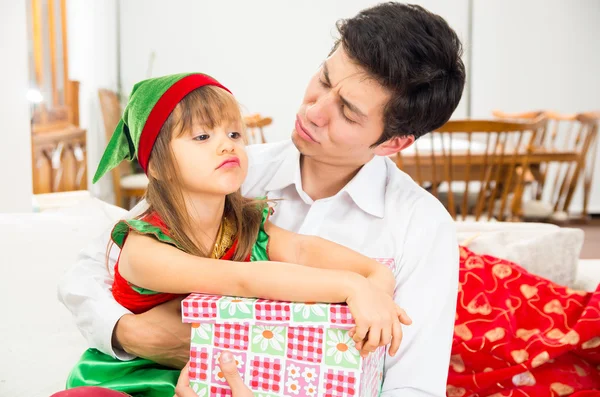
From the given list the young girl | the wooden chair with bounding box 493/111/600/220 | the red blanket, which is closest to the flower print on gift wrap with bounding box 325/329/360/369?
the young girl

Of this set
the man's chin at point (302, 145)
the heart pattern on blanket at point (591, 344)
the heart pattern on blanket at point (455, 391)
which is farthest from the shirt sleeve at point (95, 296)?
the heart pattern on blanket at point (591, 344)

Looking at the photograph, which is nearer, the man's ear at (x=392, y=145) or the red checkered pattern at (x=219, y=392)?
the red checkered pattern at (x=219, y=392)

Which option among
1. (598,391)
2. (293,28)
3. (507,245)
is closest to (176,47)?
(293,28)

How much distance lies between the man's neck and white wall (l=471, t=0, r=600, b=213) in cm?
573

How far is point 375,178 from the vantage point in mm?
1514

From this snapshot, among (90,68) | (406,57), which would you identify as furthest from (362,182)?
(90,68)

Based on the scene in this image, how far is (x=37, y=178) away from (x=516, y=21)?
4.73 meters

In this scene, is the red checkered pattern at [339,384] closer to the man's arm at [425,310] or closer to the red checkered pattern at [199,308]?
the red checkered pattern at [199,308]

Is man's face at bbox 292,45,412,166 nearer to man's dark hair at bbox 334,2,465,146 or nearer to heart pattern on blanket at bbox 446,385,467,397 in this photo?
man's dark hair at bbox 334,2,465,146

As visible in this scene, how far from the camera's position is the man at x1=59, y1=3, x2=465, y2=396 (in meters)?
1.29

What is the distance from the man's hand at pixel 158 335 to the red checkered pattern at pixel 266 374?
0.22 metres

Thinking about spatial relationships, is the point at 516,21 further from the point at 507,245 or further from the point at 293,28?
the point at 507,245

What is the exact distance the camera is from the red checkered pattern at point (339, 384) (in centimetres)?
97

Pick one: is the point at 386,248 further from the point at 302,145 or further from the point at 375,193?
the point at 302,145
